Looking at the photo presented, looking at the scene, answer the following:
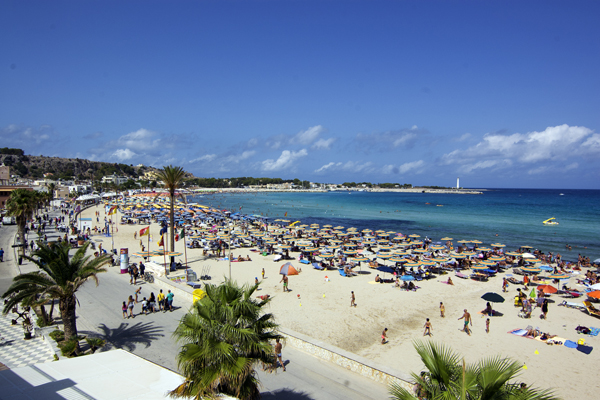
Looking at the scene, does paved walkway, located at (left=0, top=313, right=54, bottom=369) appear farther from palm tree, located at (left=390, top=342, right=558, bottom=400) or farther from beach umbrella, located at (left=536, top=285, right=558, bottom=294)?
beach umbrella, located at (left=536, top=285, right=558, bottom=294)

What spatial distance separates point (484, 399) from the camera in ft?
12.4

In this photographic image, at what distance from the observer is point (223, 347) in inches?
195

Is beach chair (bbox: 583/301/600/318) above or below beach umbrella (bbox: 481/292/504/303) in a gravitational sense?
below

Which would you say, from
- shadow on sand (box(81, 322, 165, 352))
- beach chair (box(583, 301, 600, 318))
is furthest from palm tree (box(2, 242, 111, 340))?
beach chair (box(583, 301, 600, 318))

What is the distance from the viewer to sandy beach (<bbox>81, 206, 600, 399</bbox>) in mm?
11039

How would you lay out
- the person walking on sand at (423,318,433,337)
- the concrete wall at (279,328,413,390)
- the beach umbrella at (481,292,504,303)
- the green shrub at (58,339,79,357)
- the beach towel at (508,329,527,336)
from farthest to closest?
the beach umbrella at (481,292,504,303)
the beach towel at (508,329,527,336)
the person walking on sand at (423,318,433,337)
the green shrub at (58,339,79,357)
the concrete wall at (279,328,413,390)

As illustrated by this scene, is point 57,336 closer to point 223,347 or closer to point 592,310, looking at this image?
point 223,347

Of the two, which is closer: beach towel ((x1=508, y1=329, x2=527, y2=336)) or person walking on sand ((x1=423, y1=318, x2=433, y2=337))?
person walking on sand ((x1=423, y1=318, x2=433, y2=337))

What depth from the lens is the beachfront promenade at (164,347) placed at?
844 cm

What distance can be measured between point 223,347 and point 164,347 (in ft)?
23.2

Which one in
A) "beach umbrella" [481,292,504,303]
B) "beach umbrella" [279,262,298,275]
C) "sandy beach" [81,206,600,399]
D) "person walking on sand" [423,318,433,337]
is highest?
"beach umbrella" [279,262,298,275]

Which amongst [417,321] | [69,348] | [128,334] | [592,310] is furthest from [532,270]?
[69,348]

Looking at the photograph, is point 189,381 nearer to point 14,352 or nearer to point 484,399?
point 484,399

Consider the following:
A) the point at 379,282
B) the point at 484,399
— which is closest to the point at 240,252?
the point at 379,282
